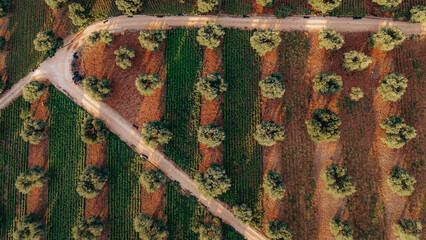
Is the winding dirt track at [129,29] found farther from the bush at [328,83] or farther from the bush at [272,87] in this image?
the bush at [272,87]

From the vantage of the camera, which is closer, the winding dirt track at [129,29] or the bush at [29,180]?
the bush at [29,180]

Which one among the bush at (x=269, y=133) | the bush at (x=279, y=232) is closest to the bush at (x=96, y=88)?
the bush at (x=269, y=133)

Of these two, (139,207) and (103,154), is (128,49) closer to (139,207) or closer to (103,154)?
(103,154)

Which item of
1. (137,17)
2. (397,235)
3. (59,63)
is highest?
(137,17)

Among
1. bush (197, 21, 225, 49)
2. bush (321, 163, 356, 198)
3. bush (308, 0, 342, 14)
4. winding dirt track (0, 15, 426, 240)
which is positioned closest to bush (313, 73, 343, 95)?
winding dirt track (0, 15, 426, 240)

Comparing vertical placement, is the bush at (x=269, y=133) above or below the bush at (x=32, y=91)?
below

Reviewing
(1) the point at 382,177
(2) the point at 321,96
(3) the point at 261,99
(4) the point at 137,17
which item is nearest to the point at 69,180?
(4) the point at 137,17

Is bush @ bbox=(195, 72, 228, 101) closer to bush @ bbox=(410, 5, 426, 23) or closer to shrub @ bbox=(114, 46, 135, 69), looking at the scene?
shrub @ bbox=(114, 46, 135, 69)
